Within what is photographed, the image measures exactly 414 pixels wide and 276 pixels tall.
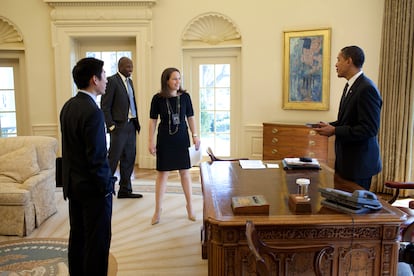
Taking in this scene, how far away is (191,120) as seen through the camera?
12.9 feet

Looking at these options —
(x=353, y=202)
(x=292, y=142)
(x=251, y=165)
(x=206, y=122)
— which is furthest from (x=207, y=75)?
(x=353, y=202)

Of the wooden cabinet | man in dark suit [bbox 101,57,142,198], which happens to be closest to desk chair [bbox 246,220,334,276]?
man in dark suit [bbox 101,57,142,198]

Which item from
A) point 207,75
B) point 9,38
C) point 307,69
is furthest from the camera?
point 207,75

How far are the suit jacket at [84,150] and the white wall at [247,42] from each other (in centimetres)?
410

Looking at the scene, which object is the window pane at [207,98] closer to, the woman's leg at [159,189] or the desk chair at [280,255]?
the woman's leg at [159,189]

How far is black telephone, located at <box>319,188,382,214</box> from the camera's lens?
204 cm

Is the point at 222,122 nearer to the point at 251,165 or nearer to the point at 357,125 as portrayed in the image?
the point at 251,165

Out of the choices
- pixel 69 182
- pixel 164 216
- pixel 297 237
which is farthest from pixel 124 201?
pixel 297 237

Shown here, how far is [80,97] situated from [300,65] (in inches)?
168

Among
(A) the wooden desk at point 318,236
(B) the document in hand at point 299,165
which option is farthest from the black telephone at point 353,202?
(B) the document in hand at point 299,165

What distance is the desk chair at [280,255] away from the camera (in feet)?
→ 5.36

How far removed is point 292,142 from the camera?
562 centimetres

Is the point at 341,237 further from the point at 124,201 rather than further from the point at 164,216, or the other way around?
the point at 124,201

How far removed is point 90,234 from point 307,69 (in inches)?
173
